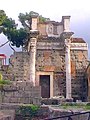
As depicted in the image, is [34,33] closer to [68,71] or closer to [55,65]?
[55,65]

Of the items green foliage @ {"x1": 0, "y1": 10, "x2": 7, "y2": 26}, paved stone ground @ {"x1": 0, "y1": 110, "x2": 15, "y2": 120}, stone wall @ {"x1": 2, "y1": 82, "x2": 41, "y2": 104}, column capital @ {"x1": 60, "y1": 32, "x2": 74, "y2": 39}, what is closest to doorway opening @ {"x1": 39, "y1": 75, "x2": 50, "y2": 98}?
column capital @ {"x1": 60, "y1": 32, "x2": 74, "y2": 39}

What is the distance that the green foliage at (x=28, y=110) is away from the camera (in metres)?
11.6

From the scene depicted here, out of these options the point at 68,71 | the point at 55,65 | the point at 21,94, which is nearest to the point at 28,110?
the point at 21,94

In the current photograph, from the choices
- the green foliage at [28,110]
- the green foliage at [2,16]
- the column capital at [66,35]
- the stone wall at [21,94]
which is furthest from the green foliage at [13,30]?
the green foliage at [28,110]

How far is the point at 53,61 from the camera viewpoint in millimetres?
26016

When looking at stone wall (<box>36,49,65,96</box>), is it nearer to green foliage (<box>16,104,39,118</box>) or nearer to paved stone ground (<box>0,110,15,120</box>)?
green foliage (<box>16,104,39,118</box>)

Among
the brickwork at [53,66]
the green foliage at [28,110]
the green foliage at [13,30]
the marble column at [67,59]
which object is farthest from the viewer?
the green foliage at [13,30]

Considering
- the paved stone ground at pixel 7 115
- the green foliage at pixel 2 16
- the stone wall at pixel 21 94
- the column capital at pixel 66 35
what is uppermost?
the green foliage at pixel 2 16

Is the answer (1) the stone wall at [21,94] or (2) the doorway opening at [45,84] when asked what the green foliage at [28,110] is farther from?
(2) the doorway opening at [45,84]

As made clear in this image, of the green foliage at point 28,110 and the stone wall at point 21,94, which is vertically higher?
the stone wall at point 21,94

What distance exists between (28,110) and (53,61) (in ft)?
47.7

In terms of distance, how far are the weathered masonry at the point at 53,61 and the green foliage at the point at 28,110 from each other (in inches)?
512

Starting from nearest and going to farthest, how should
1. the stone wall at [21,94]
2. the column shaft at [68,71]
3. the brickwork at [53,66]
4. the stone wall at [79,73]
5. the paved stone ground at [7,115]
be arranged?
the paved stone ground at [7,115], the stone wall at [21,94], the column shaft at [68,71], the brickwork at [53,66], the stone wall at [79,73]

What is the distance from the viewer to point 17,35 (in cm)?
3038
